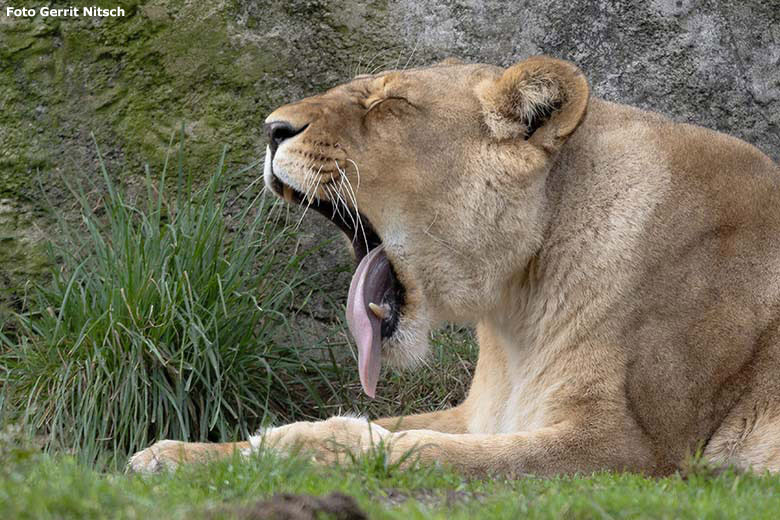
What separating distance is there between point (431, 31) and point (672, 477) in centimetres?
388

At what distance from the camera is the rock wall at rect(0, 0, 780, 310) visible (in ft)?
23.4

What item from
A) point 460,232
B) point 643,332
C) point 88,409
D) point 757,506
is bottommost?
point 88,409

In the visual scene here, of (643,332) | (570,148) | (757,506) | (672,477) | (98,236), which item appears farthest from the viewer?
(98,236)

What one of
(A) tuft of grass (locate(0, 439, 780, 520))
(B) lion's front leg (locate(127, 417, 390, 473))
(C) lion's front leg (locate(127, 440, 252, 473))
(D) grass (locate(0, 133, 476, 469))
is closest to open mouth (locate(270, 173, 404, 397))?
(B) lion's front leg (locate(127, 417, 390, 473))

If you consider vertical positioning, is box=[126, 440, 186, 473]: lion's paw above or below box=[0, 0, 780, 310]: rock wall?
below

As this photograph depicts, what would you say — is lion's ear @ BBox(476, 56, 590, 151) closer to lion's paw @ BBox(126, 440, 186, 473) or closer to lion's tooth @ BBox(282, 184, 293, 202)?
lion's tooth @ BBox(282, 184, 293, 202)

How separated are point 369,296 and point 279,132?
29.8 inches

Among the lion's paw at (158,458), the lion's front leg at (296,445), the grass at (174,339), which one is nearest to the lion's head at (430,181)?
the lion's front leg at (296,445)

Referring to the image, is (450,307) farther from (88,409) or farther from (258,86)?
(258,86)

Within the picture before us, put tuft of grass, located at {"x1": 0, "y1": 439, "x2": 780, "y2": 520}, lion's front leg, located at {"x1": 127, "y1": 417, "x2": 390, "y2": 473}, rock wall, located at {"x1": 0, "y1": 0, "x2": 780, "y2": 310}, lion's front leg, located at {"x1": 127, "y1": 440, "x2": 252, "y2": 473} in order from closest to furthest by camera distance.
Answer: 1. tuft of grass, located at {"x1": 0, "y1": 439, "x2": 780, "y2": 520}
2. lion's front leg, located at {"x1": 127, "y1": 417, "x2": 390, "y2": 473}
3. lion's front leg, located at {"x1": 127, "y1": 440, "x2": 252, "y2": 473}
4. rock wall, located at {"x1": 0, "y1": 0, "x2": 780, "y2": 310}

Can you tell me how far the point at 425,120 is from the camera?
4828mm

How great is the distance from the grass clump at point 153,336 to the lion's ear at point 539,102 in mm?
1892

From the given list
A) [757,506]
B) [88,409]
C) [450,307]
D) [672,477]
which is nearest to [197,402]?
[88,409]

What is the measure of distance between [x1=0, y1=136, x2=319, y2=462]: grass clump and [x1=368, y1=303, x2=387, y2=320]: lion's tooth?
1.09m
